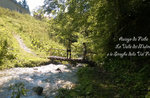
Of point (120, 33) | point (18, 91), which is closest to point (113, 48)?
point (120, 33)

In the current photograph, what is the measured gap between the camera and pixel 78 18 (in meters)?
7.94

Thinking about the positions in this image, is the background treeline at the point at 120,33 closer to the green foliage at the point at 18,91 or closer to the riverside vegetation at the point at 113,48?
the riverside vegetation at the point at 113,48

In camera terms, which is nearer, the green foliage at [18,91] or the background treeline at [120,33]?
the background treeline at [120,33]

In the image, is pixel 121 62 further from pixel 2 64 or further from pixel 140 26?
pixel 2 64

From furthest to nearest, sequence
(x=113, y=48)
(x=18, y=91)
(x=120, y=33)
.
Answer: (x=113, y=48)
(x=120, y=33)
(x=18, y=91)

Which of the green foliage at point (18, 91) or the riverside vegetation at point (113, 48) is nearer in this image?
the riverside vegetation at point (113, 48)

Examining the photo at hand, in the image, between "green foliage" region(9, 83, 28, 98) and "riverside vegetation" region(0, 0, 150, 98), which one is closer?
"riverside vegetation" region(0, 0, 150, 98)

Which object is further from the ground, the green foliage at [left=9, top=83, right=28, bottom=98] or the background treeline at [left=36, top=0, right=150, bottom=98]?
the background treeline at [left=36, top=0, right=150, bottom=98]

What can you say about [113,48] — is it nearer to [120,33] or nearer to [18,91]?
[120,33]

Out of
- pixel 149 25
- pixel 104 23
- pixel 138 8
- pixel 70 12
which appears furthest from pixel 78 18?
pixel 149 25

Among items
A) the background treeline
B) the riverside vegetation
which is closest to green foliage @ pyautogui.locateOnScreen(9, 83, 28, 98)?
the riverside vegetation

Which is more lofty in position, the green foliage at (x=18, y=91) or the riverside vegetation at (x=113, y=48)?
the riverside vegetation at (x=113, y=48)

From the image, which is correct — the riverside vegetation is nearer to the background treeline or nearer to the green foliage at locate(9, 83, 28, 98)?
the background treeline

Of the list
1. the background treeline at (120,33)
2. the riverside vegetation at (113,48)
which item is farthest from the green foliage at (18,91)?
the background treeline at (120,33)
